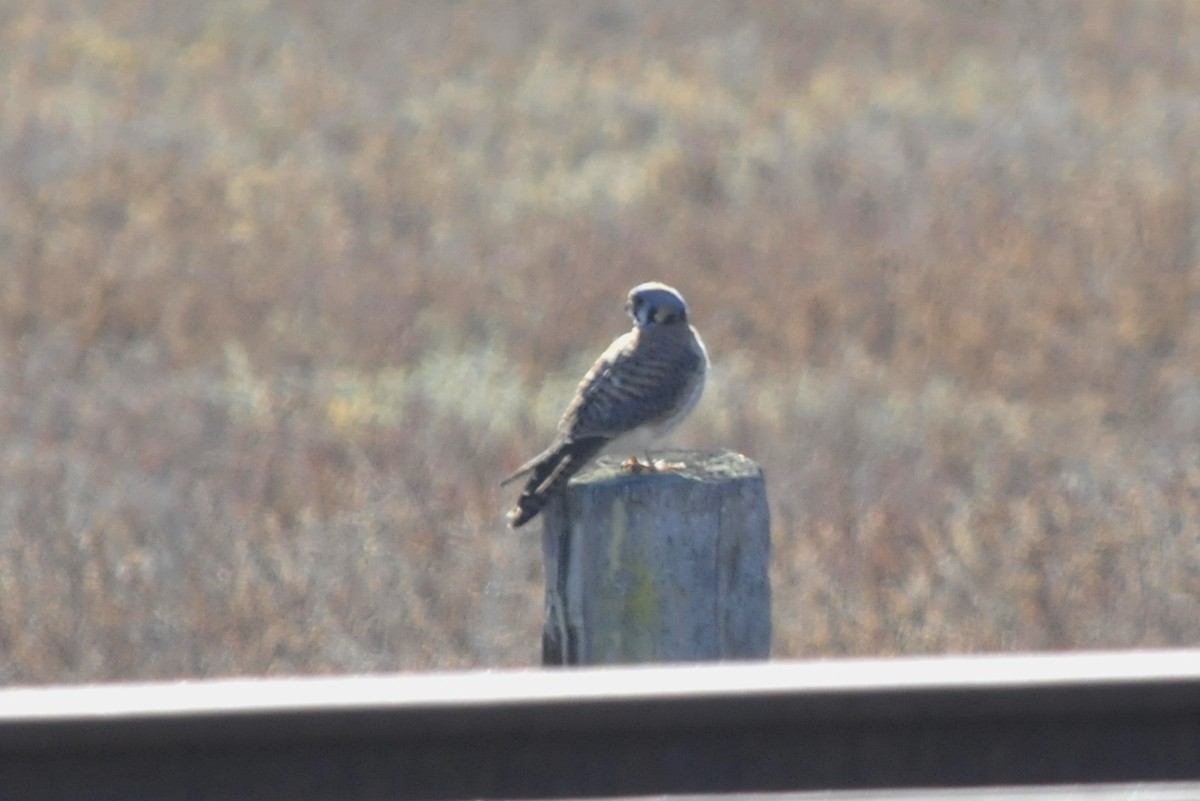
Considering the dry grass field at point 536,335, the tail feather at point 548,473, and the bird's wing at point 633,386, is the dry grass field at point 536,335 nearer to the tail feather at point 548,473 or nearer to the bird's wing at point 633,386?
the bird's wing at point 633,386

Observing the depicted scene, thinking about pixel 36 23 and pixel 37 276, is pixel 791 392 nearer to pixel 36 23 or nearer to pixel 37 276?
pixel 37 276

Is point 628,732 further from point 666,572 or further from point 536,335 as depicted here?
point 536,335

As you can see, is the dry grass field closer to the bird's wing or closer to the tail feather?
the bird's wing

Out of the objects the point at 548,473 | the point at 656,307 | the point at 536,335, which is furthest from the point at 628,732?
the point at 536,335

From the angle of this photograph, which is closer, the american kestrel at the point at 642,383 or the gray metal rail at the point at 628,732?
the gray metal rail at the point at 628,732

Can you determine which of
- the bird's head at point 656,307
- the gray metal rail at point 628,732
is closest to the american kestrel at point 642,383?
the bird's head at point 656,307

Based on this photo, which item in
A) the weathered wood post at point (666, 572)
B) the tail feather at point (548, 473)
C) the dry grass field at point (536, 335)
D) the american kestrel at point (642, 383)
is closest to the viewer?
the weathered wood post at point (666, 572)

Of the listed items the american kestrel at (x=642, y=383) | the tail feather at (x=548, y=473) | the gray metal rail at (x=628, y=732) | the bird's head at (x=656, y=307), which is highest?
the bird's head at (x=656, y=307)

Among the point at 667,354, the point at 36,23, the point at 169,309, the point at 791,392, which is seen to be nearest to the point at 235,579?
the point at 667,354

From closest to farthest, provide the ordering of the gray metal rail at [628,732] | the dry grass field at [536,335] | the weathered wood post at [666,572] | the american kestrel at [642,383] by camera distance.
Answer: the gray metal rail at [628,732], the weathered wood post at [666,572], the american kestrel at [642,383], the dry grass field at [536,335]

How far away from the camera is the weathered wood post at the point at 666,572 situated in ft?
12.6

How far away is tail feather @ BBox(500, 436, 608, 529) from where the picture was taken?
4574 mm

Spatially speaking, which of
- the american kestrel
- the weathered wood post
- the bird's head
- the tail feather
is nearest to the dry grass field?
the american kestrel

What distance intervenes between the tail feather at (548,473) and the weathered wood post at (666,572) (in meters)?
0.42
